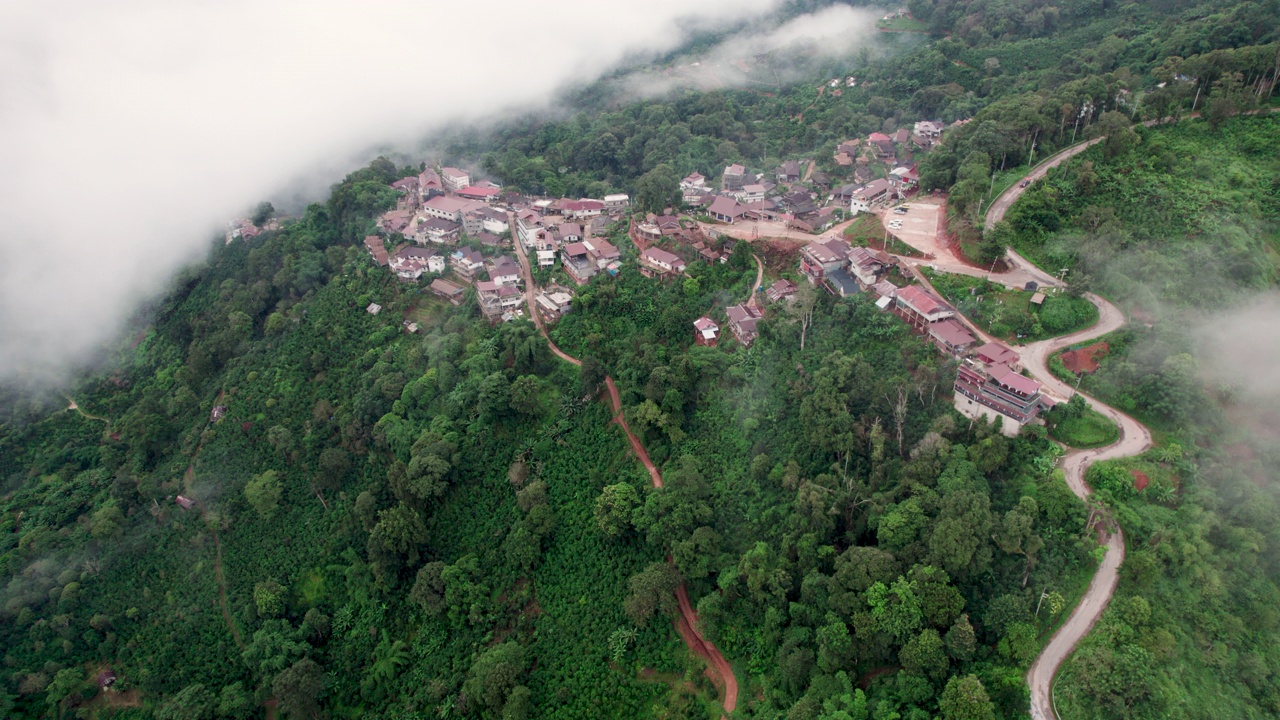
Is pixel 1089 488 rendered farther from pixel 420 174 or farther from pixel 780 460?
pixel 420 174

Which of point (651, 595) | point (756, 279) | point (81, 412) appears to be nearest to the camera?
point (651, 595)

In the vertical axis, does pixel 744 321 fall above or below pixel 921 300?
below

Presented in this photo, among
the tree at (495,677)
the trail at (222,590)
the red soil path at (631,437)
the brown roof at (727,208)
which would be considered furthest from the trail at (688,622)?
the trail at (222,590)

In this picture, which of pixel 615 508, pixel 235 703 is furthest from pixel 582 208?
pixel 235 703

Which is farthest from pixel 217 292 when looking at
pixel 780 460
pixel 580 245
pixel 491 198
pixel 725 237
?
pixel 780 460

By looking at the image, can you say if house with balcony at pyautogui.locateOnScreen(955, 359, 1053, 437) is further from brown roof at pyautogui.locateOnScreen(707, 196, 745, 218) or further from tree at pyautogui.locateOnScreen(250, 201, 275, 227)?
tree at pyautogui.locateOnScreen(250, 201, 275, 227)

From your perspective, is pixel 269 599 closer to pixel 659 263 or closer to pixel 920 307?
pixel 659 263
